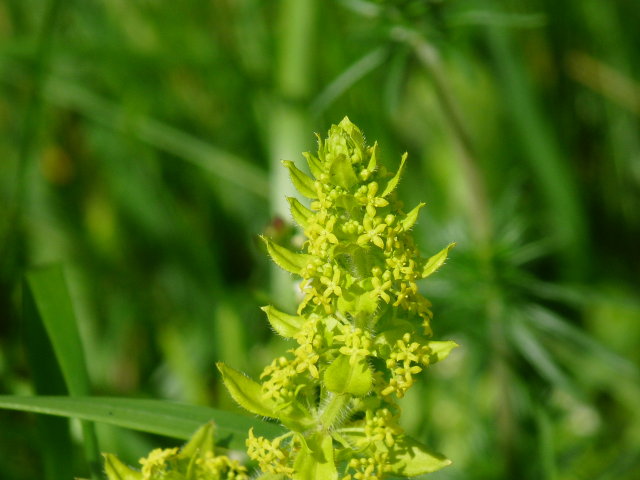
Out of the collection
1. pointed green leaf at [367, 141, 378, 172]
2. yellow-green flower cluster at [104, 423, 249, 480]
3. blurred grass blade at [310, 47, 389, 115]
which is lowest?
yellow-green flower cluster at [104, 423, 249, 480]

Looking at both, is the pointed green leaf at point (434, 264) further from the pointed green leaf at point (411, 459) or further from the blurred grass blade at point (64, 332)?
the blurred grass blade at point (64, 332)

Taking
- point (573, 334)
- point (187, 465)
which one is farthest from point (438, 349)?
point (573, 334)

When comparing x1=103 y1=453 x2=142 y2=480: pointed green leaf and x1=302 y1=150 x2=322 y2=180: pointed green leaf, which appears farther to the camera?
x1=103 y1=453 x2=142 y2=480: pointed green leaf

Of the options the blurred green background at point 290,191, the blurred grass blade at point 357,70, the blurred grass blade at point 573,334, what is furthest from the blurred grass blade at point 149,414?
the blurred grass blade at point 573,334

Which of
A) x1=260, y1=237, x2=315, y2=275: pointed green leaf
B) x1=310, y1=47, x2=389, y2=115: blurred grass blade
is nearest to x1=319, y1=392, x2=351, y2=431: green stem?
x1=260, y1=237, x2=315, y2=275: pointed green leaf

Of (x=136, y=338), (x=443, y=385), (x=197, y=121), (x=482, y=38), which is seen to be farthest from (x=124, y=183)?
(x=482, y=38)

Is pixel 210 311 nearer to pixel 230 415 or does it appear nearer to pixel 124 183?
pixel 124 183

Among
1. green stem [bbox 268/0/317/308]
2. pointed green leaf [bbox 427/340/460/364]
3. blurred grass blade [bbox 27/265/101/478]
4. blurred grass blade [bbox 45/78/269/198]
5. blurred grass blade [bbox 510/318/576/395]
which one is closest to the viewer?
pointed green leaf [bbox 427/340/460/364]

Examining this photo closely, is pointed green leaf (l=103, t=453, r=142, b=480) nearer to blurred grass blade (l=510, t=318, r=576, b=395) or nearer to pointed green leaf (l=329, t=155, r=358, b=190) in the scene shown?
pointed green leaf (l=329, t=155, r=358, b=190)
